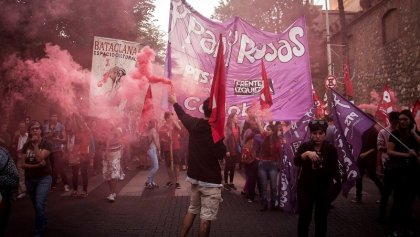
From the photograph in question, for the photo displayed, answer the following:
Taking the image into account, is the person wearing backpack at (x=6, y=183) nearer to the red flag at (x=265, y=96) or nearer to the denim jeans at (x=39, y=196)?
the denim jeans at (x=39, y=196)

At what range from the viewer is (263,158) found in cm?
806

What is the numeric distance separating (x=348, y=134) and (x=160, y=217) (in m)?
3.66

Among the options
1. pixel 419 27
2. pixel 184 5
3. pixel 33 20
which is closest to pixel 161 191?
pixel 184 5

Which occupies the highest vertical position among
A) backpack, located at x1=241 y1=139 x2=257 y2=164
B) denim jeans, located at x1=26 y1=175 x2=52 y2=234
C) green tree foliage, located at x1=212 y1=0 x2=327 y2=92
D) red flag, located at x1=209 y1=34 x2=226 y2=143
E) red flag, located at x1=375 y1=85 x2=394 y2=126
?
green tree foliage, located at x1=212 y1=0 x2=327 y2=92

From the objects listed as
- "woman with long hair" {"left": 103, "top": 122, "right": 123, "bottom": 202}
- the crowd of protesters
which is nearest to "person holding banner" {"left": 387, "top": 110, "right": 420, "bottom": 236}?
the crowd of protesters

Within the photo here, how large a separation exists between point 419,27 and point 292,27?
10.9m

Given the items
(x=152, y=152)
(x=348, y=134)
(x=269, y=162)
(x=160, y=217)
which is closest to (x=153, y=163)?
(x=152, y=152)

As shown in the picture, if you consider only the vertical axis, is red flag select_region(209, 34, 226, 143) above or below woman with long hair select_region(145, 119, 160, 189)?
above

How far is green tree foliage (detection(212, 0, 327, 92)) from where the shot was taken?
111 feet

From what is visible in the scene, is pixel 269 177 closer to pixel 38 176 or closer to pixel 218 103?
pixel 218 103

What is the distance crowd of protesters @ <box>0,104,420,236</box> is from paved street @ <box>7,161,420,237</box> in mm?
348

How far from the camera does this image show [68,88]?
1161cm

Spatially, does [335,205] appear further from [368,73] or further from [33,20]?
[368,73]

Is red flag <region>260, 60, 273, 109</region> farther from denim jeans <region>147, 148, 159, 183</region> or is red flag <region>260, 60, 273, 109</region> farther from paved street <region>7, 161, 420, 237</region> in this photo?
denim jeans <region>147, 148, 159, 183</region>
